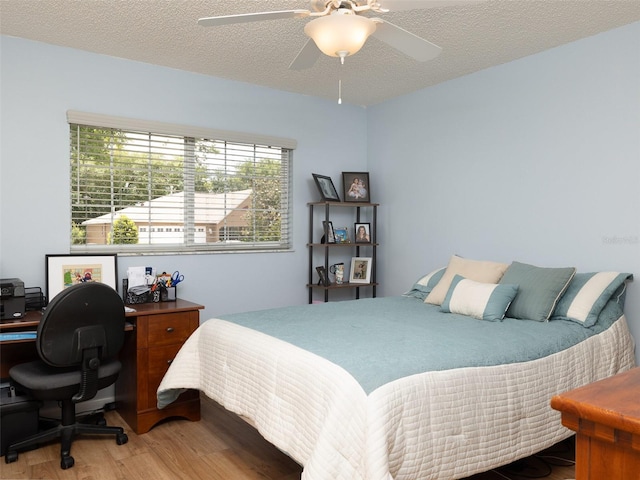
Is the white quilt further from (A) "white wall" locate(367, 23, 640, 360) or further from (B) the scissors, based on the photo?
(B) the scissors

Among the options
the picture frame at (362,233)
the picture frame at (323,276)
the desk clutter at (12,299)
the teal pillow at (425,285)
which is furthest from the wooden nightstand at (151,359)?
the picture frame at (362,233)

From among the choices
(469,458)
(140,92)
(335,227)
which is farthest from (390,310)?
(140,92)

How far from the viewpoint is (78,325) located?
2.59 meters

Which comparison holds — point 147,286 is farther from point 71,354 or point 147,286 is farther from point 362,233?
point 362,233

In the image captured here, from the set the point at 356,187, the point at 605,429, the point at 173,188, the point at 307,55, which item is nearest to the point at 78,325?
the point at 173,188

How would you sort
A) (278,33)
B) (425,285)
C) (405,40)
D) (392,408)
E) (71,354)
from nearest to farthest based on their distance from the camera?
1. (392,408)
2. (405,40)
3. (71,354)
4. (278,33)
5. (425,285)

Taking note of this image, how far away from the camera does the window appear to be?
11.5 ft

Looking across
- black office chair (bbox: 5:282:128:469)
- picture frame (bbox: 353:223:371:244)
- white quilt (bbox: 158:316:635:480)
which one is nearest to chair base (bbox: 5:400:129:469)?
black office chair (bbox: 5:282:128:469)

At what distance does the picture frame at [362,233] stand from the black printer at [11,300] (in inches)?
109

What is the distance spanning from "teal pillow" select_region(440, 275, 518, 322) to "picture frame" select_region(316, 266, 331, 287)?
4.64ft

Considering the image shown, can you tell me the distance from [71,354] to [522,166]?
3116 millimetres

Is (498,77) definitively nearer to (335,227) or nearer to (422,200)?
(422,200)

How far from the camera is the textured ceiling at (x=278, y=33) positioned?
2.73 m

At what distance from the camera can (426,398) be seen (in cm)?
193
